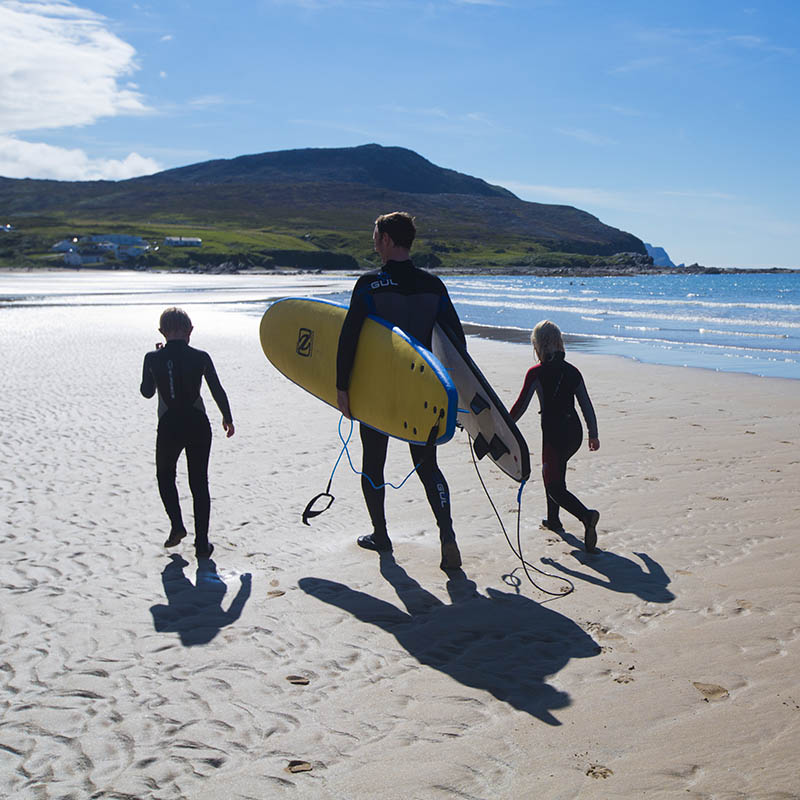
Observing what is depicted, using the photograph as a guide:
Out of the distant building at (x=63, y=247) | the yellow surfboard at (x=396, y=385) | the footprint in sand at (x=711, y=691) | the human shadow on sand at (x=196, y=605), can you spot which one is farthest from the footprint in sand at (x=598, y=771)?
the distant building at (x=63, y=247)

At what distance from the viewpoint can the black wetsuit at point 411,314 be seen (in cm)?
487

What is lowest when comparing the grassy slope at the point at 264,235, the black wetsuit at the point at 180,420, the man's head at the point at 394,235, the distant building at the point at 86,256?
the black wetsuit at the point at 180,420

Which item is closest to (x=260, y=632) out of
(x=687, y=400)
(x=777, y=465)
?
(x=777, y=465)

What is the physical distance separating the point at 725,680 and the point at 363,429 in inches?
106

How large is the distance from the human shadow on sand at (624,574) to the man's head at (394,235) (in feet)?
7.34

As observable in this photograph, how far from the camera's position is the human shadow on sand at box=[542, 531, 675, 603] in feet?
15.0

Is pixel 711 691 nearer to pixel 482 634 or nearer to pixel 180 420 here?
pixel 482 634

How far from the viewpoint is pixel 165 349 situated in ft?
17.4

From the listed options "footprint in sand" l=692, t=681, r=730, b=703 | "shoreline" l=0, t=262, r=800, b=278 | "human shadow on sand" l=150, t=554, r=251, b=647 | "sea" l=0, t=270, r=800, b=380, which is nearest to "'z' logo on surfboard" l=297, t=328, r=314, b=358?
"human shadow on sand" l=150, t=554, r=251, b=647

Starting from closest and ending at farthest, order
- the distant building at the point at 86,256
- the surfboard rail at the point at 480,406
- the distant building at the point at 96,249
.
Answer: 1. the surfboard rail at the point at 480,406
2. the distant building at the point at 86,256
3. the distant building at the point at 96,249

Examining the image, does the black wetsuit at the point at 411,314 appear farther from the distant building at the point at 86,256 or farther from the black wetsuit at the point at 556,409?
the distant building at the point at 86,256

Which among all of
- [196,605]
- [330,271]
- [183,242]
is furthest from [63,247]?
[196,605]

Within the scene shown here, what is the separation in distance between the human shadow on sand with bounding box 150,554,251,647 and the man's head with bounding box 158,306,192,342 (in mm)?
1534

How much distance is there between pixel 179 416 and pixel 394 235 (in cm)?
190
